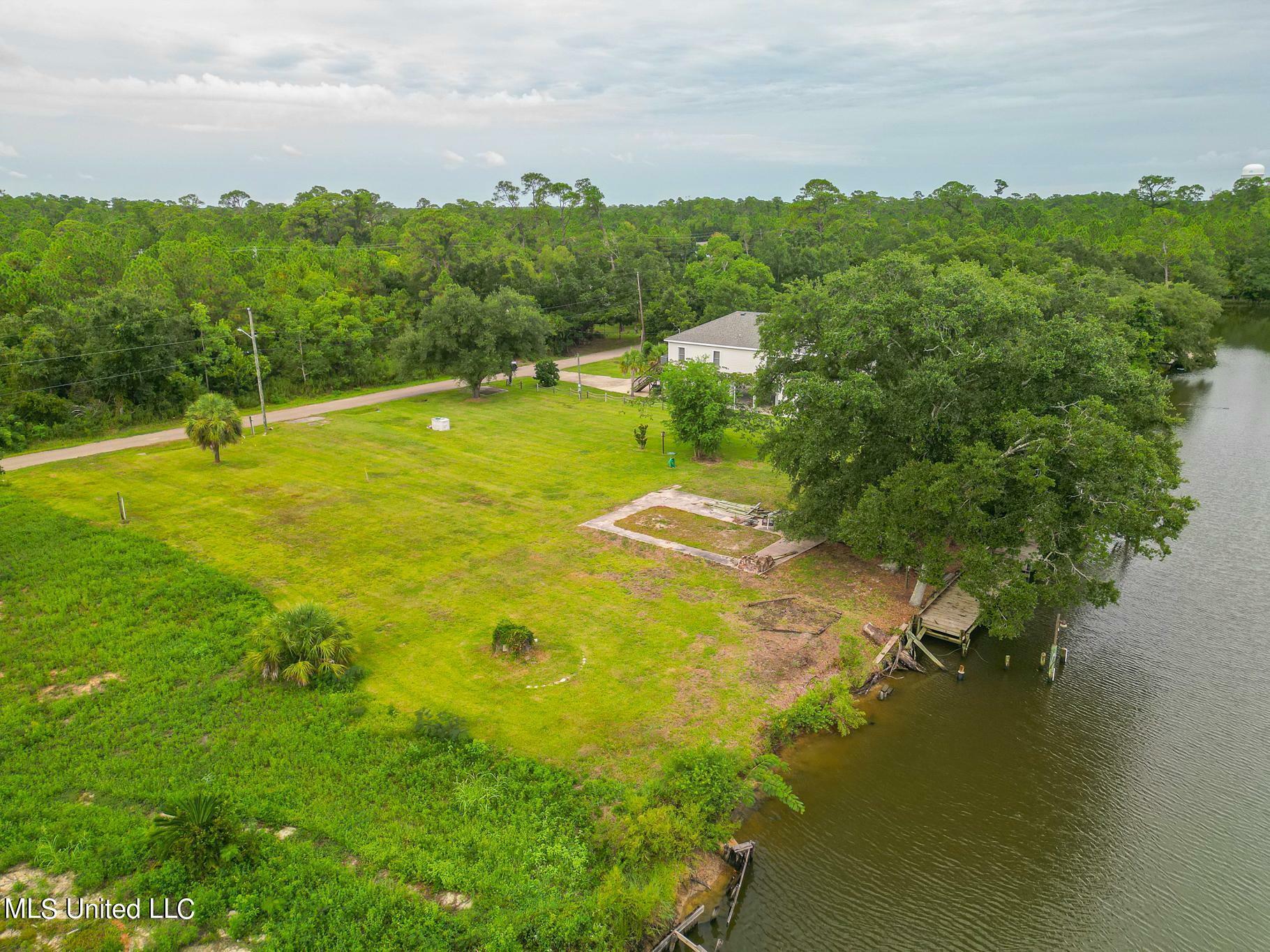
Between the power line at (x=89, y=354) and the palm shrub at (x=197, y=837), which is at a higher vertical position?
the power line at (x=89, y=354)

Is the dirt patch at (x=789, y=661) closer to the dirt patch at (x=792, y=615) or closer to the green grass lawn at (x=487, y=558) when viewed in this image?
the dirt patch at (x=792, y=615)

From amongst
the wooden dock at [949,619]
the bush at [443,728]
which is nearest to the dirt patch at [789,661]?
the wooden dock at [949,619]

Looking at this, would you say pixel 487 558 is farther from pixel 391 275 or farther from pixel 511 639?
pixel 391 275

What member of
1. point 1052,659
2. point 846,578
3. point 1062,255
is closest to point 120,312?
point 846,578

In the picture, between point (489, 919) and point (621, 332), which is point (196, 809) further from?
point (621, 332)

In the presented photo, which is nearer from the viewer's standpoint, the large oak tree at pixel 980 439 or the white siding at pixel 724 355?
the large oak tree at pixel 980 439

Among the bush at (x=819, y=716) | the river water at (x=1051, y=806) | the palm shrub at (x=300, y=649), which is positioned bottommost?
the river water at (x=1051, y=806)

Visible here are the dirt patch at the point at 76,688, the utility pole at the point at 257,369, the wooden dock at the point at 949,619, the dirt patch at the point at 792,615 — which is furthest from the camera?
the utility pole at the point at 257,369
